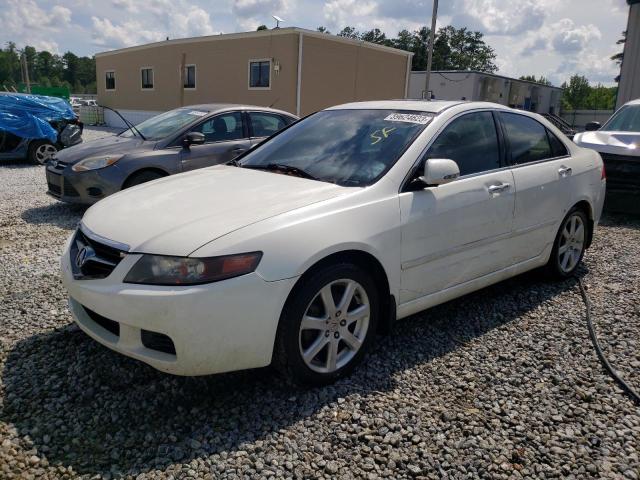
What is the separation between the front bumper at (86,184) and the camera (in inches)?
269

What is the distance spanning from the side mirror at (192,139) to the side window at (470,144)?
4047mm

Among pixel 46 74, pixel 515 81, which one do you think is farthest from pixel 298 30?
pixel 46 74

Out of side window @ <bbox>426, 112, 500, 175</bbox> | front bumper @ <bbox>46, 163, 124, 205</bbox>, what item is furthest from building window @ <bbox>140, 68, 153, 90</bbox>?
side window @ <bbox>426, 112, 500, 175</bbox>

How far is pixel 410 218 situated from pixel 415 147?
20.4 inches

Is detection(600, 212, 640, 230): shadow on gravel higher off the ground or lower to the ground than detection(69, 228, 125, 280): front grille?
lower

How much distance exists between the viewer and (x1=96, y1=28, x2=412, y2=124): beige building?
68.4 ft

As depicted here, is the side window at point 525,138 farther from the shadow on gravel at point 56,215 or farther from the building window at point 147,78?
the building window at point 147,78

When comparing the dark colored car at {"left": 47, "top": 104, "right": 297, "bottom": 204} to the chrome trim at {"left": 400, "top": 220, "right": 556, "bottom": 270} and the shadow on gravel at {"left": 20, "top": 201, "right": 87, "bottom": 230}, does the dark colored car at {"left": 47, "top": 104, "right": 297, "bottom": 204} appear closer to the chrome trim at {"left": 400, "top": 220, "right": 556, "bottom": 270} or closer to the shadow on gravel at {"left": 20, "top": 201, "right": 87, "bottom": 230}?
the shadow on gravel at {"left": 20, "top": 201, "right": 87, "bottom": 230}

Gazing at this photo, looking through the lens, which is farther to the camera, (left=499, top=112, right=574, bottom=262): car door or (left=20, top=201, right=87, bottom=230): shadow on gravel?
(left=20, top=201, right=87, bottom=230): shadow on gravel

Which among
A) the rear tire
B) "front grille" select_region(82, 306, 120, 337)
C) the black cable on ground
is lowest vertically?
the black cable on ground

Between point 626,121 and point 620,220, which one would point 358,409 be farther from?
point 626,121

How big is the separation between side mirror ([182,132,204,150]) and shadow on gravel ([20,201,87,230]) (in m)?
1.68

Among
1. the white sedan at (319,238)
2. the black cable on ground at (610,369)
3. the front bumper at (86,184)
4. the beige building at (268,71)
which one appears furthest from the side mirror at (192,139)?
the beige building at (268,71)

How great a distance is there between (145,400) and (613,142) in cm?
799
